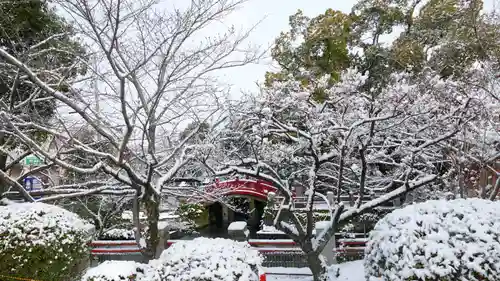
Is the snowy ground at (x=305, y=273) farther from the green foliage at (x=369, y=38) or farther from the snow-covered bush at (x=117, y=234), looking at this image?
the green foliage at (x=369, y=38)

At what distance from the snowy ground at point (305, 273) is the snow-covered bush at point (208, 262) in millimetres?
4273

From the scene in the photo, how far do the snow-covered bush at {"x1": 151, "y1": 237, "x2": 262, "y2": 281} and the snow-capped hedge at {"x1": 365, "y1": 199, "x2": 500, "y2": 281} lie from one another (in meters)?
1.35

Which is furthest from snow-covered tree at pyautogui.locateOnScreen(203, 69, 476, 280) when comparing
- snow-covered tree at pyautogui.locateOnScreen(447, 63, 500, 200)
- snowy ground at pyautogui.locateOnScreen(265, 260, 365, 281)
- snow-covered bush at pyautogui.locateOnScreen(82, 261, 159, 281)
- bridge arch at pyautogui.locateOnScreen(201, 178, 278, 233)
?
snow-covered bush at pyautogui.locateOnScreen(82, 261, 159, 281)

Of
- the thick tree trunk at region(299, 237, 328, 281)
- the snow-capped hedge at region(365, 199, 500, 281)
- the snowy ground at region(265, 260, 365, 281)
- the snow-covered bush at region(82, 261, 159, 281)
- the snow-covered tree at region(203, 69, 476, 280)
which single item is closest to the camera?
the snow-capped hedge at region(365, 199, 500, 281)

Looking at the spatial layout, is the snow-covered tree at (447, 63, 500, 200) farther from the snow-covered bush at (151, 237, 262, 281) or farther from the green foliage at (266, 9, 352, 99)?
the green foliage at (266, 9, 352, 99)

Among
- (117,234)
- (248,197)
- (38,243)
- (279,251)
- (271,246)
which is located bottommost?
(279,251)

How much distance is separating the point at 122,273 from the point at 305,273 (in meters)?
5.58

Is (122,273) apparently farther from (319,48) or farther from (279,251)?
(319,48)

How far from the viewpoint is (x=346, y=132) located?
6484 mm

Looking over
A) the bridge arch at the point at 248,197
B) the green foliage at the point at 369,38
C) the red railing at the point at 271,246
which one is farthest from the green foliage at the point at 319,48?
the red railing at the point at 271,246

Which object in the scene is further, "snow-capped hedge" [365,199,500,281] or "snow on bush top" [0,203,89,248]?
"snow on bush top" [0,203,89,248]

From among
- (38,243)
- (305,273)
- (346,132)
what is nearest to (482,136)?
(346,132)

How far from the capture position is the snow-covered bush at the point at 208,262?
3.55 meters

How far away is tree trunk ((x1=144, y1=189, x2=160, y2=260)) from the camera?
6121mm
